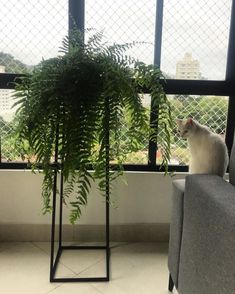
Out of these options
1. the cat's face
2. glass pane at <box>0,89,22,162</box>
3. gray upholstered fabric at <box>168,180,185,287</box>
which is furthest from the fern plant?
glass pane at <box>0,89,22,162</box>

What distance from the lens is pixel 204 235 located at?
116 cm

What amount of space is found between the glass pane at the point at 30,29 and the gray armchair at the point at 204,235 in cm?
121

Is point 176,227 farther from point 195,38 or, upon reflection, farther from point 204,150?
point 195,38

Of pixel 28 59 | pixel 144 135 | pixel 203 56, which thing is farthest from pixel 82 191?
pixel 203 56

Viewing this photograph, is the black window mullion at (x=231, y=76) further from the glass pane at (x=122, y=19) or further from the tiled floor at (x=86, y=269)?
the tiled floor at (x=86, y=269)

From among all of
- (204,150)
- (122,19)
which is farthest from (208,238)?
(122,19)

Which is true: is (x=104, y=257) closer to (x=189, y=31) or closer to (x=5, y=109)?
(x=5, y=109)

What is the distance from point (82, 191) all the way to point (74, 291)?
596mm

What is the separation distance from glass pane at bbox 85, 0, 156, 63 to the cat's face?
61 cm

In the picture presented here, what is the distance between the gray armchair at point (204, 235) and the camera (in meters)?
1.01

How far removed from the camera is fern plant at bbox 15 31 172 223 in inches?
54.4

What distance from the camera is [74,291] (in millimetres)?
1624

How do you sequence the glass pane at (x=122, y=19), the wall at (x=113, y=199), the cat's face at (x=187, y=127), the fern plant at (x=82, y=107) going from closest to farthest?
the fern plant at (x=82, y=107), the cat's face at (x=187, y=127), the glass pane at (x=122, y=19), the wall at (x=113, y=199)

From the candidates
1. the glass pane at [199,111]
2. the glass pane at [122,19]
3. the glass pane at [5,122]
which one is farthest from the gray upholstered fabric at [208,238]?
the glass pane at [5,122]
